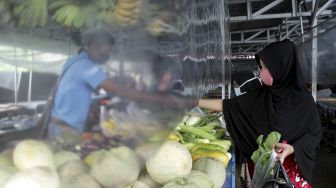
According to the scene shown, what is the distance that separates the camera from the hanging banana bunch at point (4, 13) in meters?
0.36

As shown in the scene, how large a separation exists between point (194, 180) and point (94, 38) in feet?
3.08

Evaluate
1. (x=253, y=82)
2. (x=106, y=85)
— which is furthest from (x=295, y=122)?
(x=253, y=82)

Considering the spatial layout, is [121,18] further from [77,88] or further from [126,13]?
[77,88]

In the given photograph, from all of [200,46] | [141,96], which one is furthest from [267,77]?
[141,96]

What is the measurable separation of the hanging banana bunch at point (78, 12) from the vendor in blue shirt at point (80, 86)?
0.06 feet

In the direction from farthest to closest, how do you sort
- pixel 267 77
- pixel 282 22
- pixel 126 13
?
pixel 282 22 < pixel 267 77 < pixel 126 13

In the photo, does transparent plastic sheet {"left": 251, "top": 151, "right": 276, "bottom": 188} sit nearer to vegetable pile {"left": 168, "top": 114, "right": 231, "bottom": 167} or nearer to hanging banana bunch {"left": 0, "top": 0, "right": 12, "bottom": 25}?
vegetable pile {"left": 168, "top": 114, "right": 231, "bottom": 167}

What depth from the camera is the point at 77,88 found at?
0.39 metres

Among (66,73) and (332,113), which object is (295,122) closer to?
(66,73)

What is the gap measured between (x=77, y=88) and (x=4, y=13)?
0.11 meters

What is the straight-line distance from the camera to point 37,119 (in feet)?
1.25

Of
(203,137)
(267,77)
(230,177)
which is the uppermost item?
(267,77)

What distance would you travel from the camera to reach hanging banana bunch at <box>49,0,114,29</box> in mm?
392

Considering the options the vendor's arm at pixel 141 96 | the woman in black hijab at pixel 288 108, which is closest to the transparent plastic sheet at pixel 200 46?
the vendor's arm at pixel 141 96
